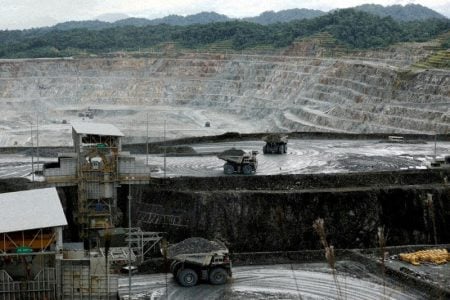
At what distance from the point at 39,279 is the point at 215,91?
312 ft

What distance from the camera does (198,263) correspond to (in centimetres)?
2777

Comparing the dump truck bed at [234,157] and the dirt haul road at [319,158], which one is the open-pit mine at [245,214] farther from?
the dump truck bed at [234,157]

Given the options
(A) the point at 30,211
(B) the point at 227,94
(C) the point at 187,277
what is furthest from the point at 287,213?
(B) the point at 227,94

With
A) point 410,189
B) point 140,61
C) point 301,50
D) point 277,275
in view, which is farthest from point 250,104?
point 277,275

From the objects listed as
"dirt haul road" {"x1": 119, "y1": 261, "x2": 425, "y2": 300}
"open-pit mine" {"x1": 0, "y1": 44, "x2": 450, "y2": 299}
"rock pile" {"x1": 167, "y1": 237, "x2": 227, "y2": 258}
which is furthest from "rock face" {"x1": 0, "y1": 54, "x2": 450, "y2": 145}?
"rock pile" {"x1": 167, "y1": 237, "x2": 227, "y2": 258}

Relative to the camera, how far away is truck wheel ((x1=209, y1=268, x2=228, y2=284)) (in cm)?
2802

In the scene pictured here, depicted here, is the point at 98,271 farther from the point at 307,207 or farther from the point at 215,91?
the point at 215,91

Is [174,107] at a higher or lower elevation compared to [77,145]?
lower

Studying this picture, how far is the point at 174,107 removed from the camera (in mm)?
Answer: 114938

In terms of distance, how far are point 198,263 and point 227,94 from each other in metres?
89.1

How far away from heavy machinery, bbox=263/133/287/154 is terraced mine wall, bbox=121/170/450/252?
12046mm

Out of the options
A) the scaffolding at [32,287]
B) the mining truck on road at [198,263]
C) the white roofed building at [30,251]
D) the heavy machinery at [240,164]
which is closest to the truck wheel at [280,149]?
the heavy machinery at [240,164]

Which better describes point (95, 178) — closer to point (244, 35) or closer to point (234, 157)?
point (234, 157)

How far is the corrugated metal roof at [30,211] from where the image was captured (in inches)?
921
